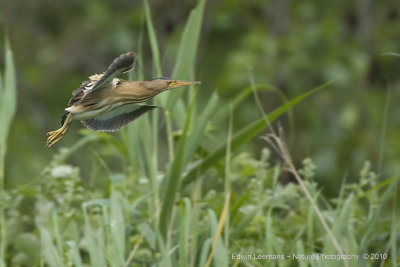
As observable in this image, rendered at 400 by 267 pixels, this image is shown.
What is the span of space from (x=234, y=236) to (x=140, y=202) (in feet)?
1.22

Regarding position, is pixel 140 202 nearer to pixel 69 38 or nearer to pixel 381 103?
pixel 381 103

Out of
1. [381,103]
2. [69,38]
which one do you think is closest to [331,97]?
[381,103]

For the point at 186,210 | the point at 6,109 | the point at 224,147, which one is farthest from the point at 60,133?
the point at 6,109

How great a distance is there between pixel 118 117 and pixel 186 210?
2.41 ft

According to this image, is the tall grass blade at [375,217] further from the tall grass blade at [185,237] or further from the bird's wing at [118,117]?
the bird's wing at [118,117]

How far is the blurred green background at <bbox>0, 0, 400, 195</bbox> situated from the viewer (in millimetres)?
6883

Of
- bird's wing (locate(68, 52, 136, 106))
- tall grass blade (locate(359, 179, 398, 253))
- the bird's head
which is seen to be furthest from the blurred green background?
bird's wing (locate(68, 52, 136, 106))

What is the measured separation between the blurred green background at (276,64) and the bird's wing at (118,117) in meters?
3.65

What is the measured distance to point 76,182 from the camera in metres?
3.34

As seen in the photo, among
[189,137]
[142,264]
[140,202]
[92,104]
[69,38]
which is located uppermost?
[69,38]

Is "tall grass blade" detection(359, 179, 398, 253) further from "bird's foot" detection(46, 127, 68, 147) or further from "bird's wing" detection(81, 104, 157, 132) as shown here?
"bird's foot" detection(46, 127, 68, 147)

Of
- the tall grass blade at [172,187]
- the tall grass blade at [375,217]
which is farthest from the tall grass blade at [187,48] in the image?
the tall grass blade at [375,217]

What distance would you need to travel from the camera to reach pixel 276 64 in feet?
23.9

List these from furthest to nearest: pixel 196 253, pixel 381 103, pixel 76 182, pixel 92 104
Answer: pixel 381 103 → pixel 76 182 → pixel 196 253 → pixel 92 104
